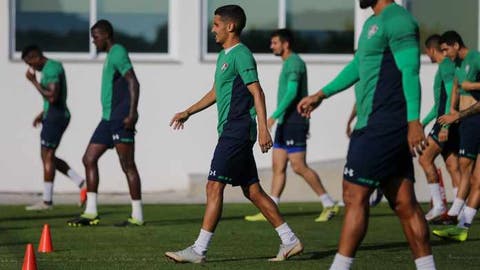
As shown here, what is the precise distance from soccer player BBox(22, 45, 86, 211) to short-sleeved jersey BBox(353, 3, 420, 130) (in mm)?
8208

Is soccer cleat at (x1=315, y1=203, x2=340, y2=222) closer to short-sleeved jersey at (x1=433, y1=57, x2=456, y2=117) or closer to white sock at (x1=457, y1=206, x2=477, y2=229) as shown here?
short-sleeved jersey at (x1=433, y1=57, x2=456, y2=117)

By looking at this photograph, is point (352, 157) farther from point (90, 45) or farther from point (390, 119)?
point (90, 45)

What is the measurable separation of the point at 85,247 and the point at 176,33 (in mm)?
8816

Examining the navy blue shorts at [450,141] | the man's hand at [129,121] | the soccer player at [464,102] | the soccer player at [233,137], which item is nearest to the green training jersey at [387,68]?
the soccer player at [233,137]

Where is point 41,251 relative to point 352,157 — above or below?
below

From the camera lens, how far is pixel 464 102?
13305 mm

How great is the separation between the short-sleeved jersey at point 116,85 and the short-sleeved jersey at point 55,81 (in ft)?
7.85

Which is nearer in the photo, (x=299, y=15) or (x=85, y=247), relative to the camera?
(x=85, y=247)

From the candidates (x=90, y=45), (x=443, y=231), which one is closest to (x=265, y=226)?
(x=443, y=231)

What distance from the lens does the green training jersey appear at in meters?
7.12

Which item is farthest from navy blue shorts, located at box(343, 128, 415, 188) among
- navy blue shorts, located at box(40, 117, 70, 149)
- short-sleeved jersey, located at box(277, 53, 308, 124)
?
navy blue shorts, located at box(40, 117, 70, 149)

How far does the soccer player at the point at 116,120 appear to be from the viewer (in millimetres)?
12742

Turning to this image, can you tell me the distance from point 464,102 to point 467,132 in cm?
59

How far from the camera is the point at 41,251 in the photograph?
1016cm
